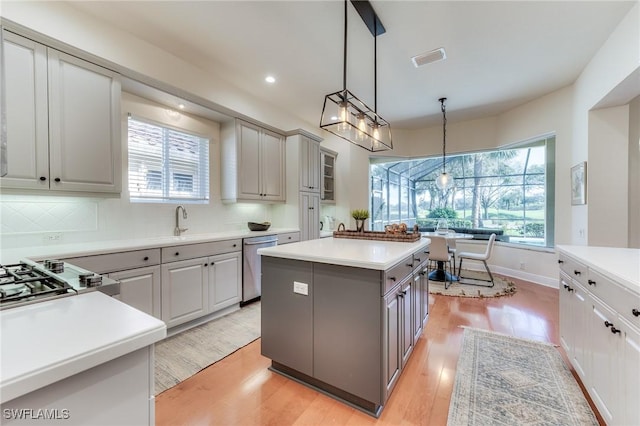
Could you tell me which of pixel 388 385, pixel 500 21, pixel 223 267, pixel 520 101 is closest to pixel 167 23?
pixel 223 267

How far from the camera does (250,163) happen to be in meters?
3.74

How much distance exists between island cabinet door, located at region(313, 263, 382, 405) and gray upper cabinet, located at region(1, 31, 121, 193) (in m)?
2.16

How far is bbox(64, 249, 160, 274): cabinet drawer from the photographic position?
200 centimetres

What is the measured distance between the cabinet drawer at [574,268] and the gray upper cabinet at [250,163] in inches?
135

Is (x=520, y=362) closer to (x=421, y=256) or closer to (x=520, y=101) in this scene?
(x=421, y=256)

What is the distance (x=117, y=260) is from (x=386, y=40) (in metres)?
3.35

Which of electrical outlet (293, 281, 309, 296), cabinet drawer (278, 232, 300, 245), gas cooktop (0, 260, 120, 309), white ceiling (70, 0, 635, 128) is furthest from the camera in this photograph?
cabinet drawer (278, 232, 300, 245)

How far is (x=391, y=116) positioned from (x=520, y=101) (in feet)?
6.99

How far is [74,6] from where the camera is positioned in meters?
2.31

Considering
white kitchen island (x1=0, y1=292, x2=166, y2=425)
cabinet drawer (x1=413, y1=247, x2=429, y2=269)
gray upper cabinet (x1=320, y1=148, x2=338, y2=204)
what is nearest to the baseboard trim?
cabinet drawer (x1=413, y1=247, x2=429, y2=269)

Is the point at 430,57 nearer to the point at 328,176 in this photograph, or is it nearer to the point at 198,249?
the point at 328,176

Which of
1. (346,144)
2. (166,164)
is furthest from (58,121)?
(346,144)

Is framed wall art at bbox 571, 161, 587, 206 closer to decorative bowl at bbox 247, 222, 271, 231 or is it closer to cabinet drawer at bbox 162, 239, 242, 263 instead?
decorative bowl at bbox 247, 222, 271, 231

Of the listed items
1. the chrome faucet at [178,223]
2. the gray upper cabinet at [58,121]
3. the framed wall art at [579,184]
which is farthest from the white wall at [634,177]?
the gray upper cabinet at [58,121]
